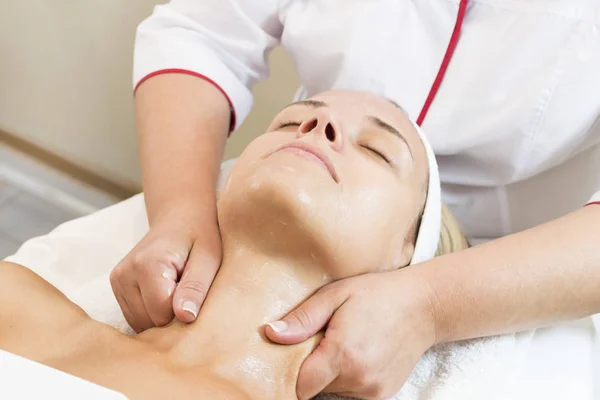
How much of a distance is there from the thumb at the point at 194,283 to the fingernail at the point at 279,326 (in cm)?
9

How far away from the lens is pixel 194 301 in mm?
723

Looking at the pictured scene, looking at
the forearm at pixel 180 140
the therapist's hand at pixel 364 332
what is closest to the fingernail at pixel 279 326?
the therapist's hand at pixel 364 332

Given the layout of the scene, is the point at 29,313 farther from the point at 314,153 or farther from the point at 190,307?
the point at 314,153

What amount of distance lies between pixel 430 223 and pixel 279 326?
270 millimetres

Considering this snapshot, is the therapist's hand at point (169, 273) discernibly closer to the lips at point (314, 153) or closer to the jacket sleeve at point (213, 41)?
the lips at point (314, 153)

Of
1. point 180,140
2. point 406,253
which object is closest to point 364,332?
point 406,253

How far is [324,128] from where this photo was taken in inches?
30.6

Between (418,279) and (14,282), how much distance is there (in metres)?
0.48

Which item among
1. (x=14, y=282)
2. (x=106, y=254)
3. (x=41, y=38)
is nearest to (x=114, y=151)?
(x=41, y=38)

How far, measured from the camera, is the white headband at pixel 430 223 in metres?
0.83

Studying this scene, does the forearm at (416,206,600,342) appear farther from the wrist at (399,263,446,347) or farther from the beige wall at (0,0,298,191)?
the beige wall at (0,0,298,191)

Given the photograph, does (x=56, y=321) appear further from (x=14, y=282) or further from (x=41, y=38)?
(x=41, y=38)

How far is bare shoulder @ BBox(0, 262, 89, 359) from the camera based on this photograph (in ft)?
2.23

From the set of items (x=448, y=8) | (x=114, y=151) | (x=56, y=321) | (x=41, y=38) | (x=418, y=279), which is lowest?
(x=114, y=151)
